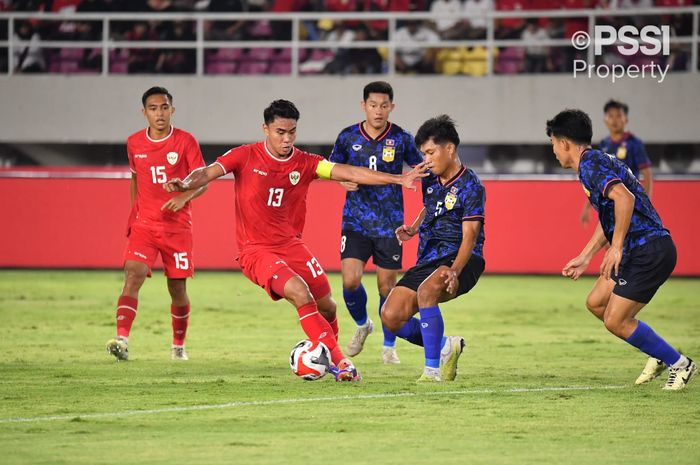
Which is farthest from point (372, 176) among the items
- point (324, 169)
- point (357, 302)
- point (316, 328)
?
point (357, 302)

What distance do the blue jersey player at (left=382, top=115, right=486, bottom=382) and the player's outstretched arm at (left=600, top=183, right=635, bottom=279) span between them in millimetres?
1161

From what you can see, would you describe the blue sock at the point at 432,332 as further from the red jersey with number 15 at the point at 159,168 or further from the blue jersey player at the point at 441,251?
the red jersey with number 15 at the point at 159,168

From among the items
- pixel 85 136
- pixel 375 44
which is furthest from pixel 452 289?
pixel 85 136

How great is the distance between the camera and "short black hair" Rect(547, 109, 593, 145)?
27.5ft

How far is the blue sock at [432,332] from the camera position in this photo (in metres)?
8.91

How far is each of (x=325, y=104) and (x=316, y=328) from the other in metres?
13.2

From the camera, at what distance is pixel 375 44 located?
2120 centimetres

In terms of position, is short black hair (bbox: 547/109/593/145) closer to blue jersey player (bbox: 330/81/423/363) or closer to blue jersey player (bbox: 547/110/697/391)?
blue jersey player (bbox: 547/110/697/391)

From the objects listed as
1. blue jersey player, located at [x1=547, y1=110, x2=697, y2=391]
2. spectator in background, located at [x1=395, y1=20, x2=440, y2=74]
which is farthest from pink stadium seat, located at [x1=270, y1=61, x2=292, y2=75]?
blue jersey player, located at [x1=547, y1=110, x2=697, y2=391]

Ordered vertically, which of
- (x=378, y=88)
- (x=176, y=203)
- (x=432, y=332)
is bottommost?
(x=432, y=332)

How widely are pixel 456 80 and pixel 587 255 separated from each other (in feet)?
43.7

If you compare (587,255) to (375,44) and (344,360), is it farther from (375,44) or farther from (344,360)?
(375,44)

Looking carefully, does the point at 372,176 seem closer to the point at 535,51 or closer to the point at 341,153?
the point at 341,153

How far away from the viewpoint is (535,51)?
21672mm
